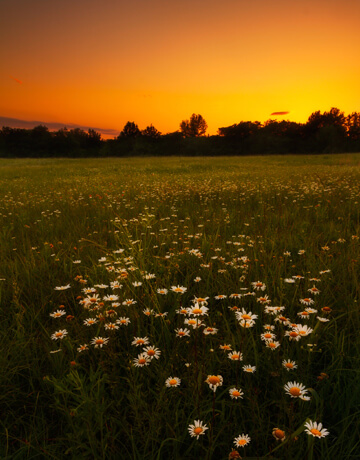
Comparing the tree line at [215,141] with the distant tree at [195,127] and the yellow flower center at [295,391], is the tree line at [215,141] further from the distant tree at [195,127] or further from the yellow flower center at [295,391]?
the yellow flower center at [295,391]

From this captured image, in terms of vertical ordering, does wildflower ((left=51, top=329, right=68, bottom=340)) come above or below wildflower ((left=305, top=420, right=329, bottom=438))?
below

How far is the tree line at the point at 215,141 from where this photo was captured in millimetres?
72938

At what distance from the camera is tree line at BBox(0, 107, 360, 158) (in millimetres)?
72938

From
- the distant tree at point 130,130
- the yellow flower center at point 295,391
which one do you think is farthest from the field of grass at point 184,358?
the distant tree at point 130,130

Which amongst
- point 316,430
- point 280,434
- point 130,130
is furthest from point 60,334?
point 130,130

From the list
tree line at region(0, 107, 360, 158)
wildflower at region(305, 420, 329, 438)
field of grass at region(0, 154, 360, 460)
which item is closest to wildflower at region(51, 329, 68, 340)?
field of grass at region(0, 154, 360, 460)

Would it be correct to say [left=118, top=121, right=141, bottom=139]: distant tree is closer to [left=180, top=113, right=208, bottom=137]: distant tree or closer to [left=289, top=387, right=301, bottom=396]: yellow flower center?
[left=180, top=113, right=208, bottom=137]: distant tree

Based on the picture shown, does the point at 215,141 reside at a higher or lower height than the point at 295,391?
higher

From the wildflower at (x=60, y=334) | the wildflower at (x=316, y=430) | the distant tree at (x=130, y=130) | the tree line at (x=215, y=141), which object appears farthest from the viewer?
the distant tree at (x=130, y=130)

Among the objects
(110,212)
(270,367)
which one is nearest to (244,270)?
(270,367)

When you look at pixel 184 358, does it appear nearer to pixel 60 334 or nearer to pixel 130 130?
pixel 60 334

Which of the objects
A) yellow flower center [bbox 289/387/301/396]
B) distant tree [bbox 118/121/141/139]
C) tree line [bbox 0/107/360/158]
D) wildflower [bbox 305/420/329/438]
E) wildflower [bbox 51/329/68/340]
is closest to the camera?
wildflower [bbox 305/420/329/438]

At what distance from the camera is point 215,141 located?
A: 8112 centimetres

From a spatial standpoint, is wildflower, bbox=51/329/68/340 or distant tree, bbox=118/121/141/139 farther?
distant tree, bbox=118/121/141/139
